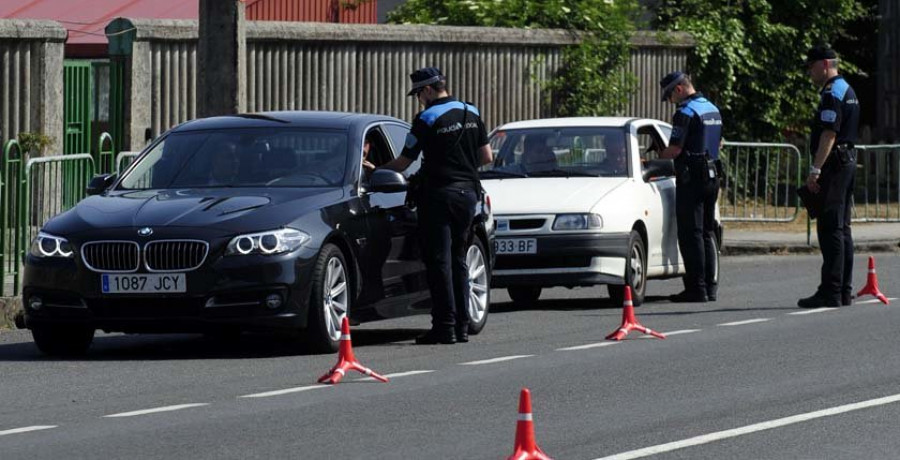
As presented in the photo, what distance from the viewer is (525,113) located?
2559 centimetres

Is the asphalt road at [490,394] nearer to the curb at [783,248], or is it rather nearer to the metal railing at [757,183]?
the curb at [783,248]

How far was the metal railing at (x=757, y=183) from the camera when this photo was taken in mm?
25484

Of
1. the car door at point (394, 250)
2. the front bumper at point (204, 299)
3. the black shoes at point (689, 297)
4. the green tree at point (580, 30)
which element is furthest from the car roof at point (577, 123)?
the green tree at point (580, 30)

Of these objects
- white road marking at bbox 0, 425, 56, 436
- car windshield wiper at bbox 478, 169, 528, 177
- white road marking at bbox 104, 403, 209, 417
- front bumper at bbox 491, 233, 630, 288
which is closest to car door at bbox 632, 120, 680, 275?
front bumper at bbox 491, 233, 630, 288

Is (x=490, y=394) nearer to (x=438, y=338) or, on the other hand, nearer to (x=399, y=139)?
(x=438, y=338)

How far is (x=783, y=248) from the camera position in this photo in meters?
23.5

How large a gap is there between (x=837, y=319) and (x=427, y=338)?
323cm

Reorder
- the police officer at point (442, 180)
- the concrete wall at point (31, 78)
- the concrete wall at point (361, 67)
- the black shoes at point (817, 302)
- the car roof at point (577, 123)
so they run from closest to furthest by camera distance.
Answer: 1. the police officer at point (442, 180)
2. the black shoes at point (817, 302)
3. the car roof at point (577, 123)
4. the concrete wall at point (31, 78)
5. the concrete wall at point (361, 67)

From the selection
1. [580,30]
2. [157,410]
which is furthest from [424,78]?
[580,30]

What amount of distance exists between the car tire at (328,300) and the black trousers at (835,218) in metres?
4.68

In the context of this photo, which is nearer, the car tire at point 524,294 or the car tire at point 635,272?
the car tire at point 635,272

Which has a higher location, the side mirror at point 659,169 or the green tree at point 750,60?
the green tree at point 750,60

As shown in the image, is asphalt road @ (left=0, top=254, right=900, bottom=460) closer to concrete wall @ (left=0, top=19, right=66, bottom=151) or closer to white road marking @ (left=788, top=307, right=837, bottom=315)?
white road marking @ (left=788, top=307, right=837, bottom=315)

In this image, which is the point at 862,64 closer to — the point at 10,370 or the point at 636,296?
the point at 636,296
